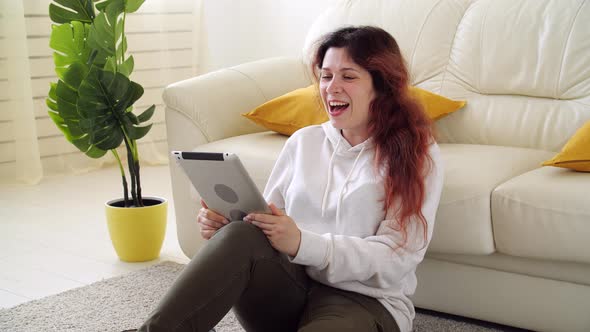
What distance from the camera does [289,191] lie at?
181 cm

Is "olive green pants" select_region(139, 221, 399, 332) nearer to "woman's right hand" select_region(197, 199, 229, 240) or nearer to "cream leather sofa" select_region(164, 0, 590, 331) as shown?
"woman's right hand" select_region(197, 199, 229, 240)

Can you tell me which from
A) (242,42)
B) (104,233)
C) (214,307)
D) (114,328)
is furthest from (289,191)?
(242,42)

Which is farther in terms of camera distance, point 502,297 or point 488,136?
point 488,136

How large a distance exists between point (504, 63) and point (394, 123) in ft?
2.98

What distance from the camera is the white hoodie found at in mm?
1586

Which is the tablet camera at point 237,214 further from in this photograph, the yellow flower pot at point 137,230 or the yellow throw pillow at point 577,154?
the yellow flower pot at point 137,230

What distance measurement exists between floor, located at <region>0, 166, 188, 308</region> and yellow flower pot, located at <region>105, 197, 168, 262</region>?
39 millimetres

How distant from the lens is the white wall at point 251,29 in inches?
161

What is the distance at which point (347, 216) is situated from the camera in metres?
1.69

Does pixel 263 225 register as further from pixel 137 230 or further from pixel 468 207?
pixel 137 230

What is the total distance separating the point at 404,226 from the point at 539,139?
0.99 m

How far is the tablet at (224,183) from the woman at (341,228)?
0.03 metres

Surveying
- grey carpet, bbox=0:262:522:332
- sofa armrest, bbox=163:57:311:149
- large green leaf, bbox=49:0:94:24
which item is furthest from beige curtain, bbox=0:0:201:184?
grey carpet, bbox=0:262:522:332

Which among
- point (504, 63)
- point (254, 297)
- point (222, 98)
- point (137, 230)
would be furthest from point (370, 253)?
point (137, 230)
